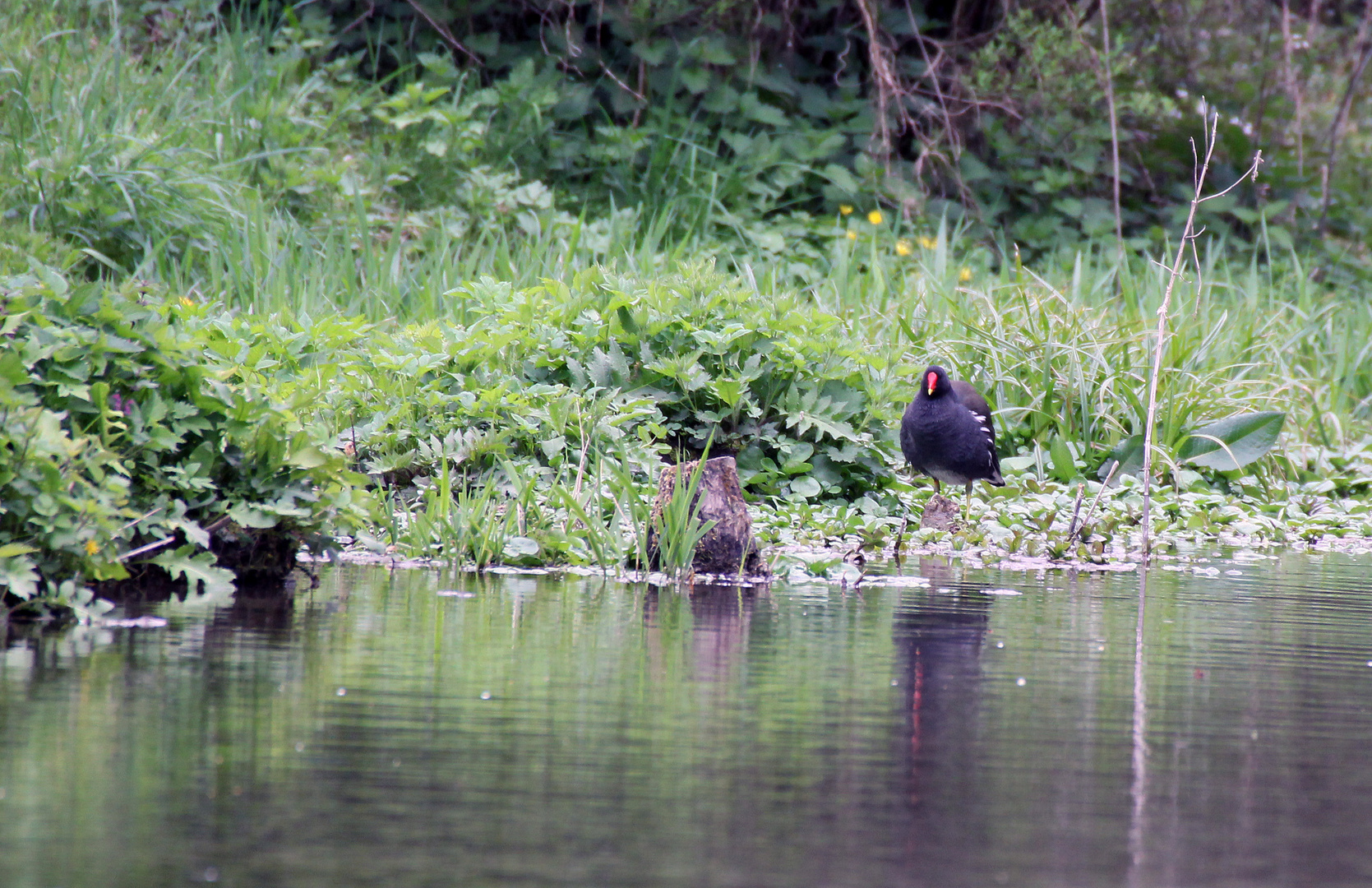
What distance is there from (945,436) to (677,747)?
4458mm

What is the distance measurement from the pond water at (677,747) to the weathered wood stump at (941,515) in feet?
7.02

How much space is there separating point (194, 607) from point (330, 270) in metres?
5.11

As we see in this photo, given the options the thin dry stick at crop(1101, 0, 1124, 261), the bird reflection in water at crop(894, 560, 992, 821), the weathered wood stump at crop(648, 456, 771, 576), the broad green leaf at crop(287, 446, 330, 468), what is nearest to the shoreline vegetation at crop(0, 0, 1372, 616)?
the broad green leaf at crop(287, 446, 330, 468)

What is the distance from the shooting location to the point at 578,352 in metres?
7.21

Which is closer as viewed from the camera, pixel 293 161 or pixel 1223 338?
pixel 1223 338

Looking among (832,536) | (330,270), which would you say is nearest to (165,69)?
(330,270)

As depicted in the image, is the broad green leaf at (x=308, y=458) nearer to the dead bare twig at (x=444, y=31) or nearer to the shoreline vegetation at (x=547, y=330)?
the shoreline vegetation at (x=547, y=330)

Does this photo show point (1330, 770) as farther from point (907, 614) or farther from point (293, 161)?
point (293, 161)

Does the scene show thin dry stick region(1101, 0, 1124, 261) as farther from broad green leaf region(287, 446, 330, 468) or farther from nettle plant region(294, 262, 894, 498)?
broad green leaf region(287, 446, 330, 468)

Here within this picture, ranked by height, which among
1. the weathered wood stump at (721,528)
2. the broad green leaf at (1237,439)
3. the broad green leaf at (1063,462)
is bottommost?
the weathered wood stump at (721,528)

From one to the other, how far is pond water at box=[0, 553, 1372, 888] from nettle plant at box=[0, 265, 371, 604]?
259 millimetres

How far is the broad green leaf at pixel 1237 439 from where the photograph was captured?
823 centimetres

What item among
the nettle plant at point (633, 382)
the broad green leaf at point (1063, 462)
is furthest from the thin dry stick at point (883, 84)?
the nettle plant at point (633, 382)

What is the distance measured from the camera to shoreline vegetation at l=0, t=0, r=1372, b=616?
4730 mm
